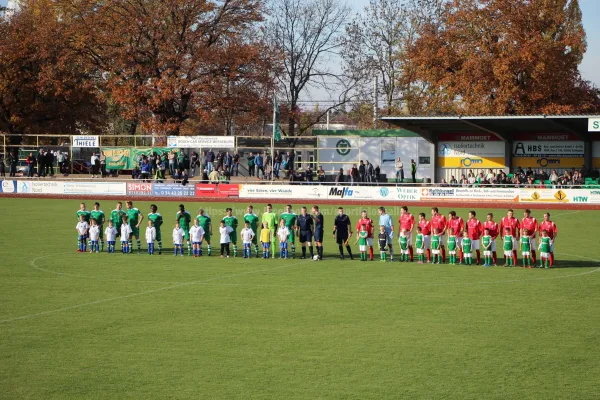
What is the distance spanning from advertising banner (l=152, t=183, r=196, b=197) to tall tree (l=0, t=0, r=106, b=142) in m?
13.9

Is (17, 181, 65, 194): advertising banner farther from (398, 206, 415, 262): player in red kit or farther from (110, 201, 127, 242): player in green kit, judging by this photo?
(398, 206, 415, 262): player in red kit

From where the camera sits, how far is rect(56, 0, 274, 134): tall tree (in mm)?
51062

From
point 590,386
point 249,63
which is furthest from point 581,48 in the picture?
point 590,386

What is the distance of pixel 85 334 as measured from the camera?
531 inches

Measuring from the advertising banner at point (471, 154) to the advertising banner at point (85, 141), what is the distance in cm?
2099

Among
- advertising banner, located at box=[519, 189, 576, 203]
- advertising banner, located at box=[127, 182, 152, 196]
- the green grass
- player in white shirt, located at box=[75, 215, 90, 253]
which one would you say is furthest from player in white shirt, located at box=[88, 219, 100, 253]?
advertising banner, located at box=[519, 189, 576, 203]

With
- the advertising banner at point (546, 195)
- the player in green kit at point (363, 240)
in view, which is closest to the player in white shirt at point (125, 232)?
the player in green kit at point (363, 240)

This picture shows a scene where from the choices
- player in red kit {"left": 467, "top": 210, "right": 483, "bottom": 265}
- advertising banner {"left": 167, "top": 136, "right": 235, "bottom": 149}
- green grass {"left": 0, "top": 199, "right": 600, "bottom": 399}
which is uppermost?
advertising banner {"left": 167, "top": 136, "right": 235, "bottom": 149}

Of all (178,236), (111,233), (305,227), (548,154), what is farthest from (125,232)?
(548,154)

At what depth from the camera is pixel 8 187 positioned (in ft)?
148

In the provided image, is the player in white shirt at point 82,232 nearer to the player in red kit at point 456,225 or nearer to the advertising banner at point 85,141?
the player in red kit at point 456,225

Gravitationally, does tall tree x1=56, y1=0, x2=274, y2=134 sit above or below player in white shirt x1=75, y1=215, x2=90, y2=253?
above

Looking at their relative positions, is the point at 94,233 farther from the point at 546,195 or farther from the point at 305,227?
the point at 546,195

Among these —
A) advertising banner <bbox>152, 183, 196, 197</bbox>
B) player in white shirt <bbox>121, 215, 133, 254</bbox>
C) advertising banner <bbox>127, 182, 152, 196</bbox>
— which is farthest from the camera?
advertising banner <bbox>127, 182, 152, 196</bbox>
